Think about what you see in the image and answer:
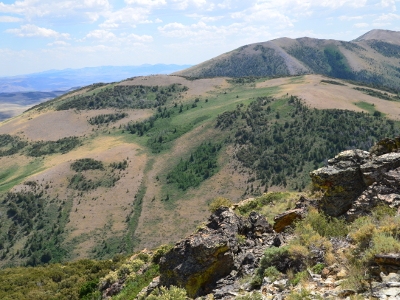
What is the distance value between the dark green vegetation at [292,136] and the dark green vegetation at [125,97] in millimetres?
59270

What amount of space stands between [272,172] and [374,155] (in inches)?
2511

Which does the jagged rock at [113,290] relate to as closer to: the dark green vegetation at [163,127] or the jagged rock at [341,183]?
the jagged rock at [341,183]

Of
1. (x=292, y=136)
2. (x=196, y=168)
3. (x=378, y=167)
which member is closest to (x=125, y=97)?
(x=196, y=168)

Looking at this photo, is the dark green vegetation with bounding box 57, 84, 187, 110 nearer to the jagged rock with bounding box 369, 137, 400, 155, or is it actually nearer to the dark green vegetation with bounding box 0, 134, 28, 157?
the dark green vegetation with bounding box 0, 134, 28, 157

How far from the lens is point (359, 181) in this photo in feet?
46.5

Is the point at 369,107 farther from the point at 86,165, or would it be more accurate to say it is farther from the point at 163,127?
the point at 86,165

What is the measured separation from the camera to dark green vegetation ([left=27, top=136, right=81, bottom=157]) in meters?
112

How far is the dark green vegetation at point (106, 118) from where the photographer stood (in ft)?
442

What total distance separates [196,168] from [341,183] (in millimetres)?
72135

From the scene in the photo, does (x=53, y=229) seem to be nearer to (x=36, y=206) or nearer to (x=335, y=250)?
(x=36, y=206)

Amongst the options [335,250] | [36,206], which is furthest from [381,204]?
[36,206]

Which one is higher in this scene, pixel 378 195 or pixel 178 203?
pixel 378 195

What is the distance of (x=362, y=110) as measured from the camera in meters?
102

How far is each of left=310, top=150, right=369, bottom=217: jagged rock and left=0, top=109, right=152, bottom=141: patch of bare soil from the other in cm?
12282
